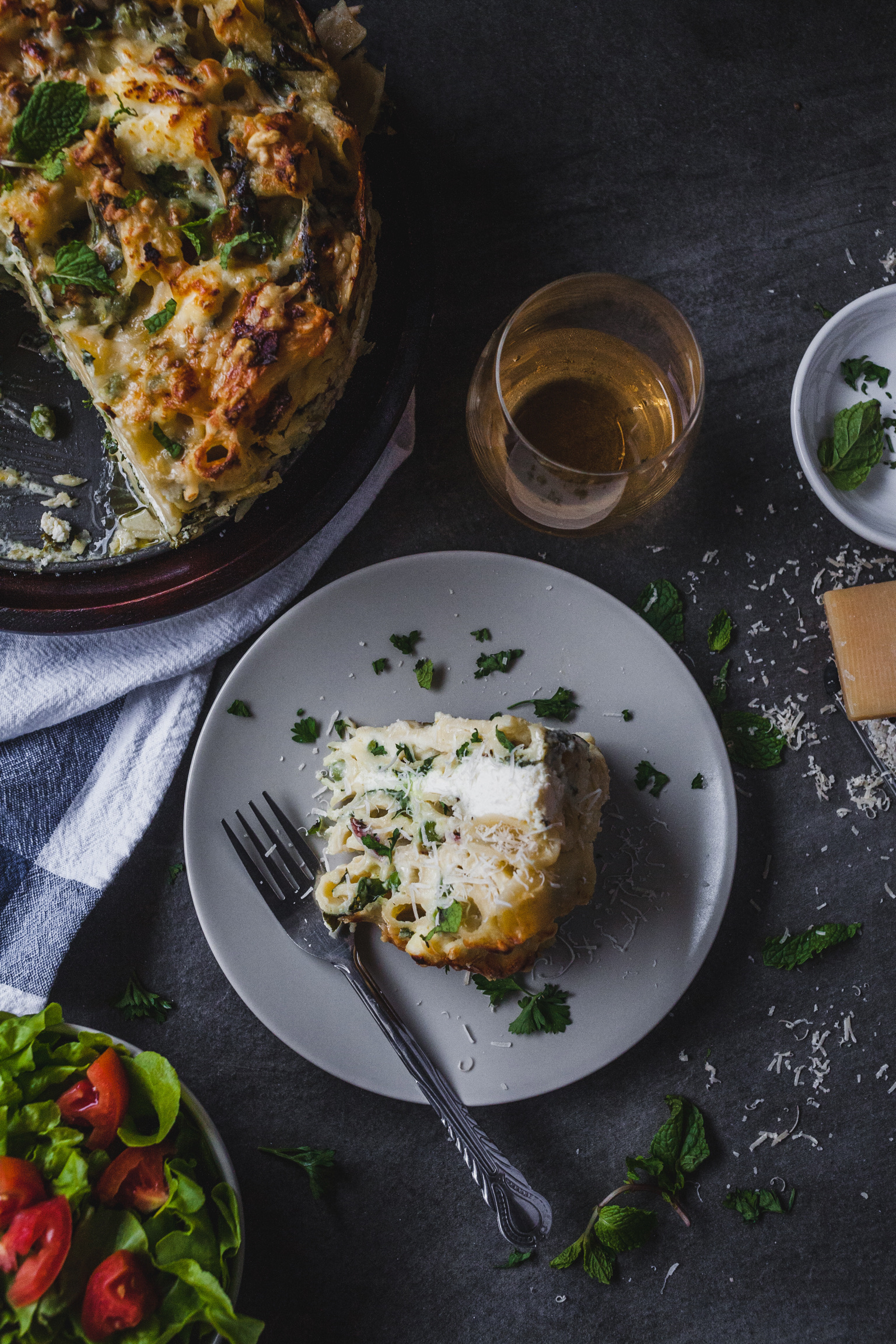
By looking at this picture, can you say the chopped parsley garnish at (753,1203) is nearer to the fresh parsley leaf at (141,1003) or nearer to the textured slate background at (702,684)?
the textured slate background at (702,684)

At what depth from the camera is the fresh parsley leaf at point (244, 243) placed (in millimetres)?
1849

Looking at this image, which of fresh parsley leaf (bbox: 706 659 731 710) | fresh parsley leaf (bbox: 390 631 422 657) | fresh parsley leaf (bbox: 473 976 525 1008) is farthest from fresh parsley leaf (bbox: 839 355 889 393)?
fresh parsley leaf (bbox: 473 976 525 1008)

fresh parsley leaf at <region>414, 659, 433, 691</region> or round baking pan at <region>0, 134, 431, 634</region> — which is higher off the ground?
round baking pan at <region>0, 134, 431, 634</region>

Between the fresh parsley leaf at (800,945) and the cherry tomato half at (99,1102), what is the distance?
65.5 inches

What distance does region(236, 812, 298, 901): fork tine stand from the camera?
232 centimetres

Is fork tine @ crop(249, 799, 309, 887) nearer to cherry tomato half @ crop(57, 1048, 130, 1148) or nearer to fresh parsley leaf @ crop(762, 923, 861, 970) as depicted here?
cherry tomato half @ crop(57, 1048, 130, 1148)

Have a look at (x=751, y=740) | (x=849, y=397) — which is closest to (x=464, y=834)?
(x=751, y=740)

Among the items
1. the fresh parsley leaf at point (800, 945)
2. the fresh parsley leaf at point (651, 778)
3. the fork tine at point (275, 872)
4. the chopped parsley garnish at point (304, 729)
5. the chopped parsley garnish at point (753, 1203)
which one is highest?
the chopped parsley garnish at point (304, 729)

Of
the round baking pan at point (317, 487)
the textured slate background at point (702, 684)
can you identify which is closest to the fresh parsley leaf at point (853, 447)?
the textured slate background at point (702, 684)

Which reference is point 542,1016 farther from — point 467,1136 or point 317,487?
point 317,487

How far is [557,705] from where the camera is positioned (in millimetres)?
2398

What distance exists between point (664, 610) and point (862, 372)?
82cm

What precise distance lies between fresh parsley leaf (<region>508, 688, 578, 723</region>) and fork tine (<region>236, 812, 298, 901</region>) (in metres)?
0.69

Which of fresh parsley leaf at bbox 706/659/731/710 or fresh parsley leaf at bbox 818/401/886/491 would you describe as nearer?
fresh parsley leaf at bbox 818/401/886/491
